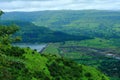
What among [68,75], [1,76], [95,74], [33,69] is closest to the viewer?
[1,76]

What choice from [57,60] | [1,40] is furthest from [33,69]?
[1,40]

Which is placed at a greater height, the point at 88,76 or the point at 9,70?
the point at 9,70

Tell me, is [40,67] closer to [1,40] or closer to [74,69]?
[74,69]

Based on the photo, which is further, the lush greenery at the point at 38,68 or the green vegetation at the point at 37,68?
the lush greenery at the point at 38,68

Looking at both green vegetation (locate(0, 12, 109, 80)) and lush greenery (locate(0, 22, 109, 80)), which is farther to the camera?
lush greenery (locate(0, 22, 109, 80))

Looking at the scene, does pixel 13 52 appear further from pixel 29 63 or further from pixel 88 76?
pixel 88 76

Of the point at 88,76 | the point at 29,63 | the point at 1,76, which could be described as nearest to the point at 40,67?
the point at 29,63

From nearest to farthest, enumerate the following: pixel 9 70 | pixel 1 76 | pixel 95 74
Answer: pixel 1 76, pixel 9 70, pixel 95 74

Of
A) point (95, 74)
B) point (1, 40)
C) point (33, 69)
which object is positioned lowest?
point (95, 74)

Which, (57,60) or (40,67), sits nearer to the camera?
(40,67)
